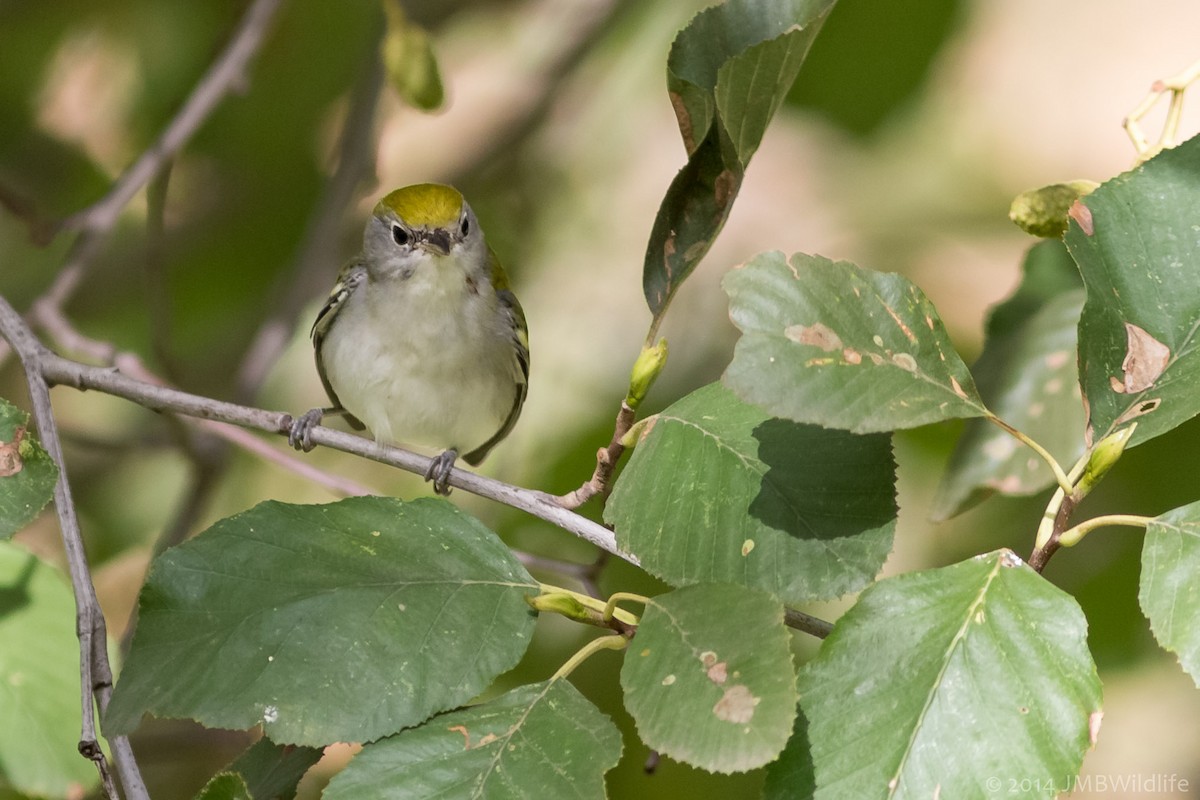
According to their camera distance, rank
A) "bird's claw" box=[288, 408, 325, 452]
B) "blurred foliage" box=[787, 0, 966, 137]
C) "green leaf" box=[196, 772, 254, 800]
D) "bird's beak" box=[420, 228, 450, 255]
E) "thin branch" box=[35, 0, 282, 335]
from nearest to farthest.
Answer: "green leaf" box=[196, 772, 254, 800]
"bird's claw" box=[288, 408, 325, 452]
"thin branch" box=[35, 0, 282, 335]
"bird's beak" box=[420, 228, 450, 255]
"blurred foliage" box=[787, 0, 966, 137]

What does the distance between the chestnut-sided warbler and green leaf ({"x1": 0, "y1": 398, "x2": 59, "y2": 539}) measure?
124cm

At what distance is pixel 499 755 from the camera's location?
1135mm

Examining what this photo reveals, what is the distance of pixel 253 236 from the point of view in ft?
12.2

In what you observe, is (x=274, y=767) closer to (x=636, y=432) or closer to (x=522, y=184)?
(x=636, y=432)

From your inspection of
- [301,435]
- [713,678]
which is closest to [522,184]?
[301,435]

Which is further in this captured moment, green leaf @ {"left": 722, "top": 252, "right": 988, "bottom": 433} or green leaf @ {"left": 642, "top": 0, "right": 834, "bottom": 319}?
green leaf @ {"left": 642, "top": 0, "right": 834, "bottom": 319}

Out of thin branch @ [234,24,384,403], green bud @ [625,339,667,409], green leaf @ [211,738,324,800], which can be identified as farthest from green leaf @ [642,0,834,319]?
thin branch @ [234,24,384,403]

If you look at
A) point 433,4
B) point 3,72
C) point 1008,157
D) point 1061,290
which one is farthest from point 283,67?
point 1061,290

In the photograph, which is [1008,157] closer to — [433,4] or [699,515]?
[433,4]

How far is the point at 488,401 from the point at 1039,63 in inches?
93.3

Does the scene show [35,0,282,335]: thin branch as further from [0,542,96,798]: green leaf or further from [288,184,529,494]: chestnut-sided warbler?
[0,542,96,798]: green leaf

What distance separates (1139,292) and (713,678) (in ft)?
1.88

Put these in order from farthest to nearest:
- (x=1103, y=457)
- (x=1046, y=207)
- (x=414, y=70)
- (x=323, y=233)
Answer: (x=323, y=233) < (x=414, y=70) < (x=1046, y=207) < (x=1103, y=457)

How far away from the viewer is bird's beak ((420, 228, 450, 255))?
8.47 feet
